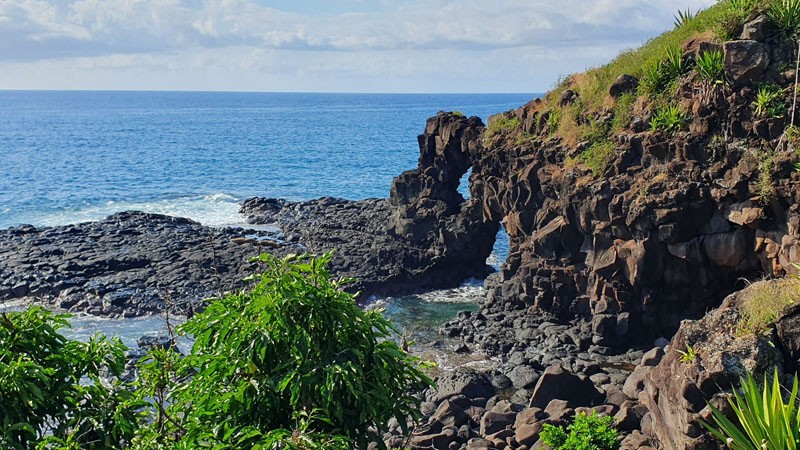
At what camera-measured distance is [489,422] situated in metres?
24.2

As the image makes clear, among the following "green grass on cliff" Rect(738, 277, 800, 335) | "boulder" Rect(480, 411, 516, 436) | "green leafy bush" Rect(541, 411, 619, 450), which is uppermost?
"green grass on cliff" Rect(738, 277, 800, 335)

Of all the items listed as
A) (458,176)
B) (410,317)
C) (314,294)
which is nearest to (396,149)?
(458,176)

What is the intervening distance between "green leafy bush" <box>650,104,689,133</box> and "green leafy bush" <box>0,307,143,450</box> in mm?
25018

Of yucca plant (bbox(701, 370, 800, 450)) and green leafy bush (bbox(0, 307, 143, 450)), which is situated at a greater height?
green leafy bush (bbox(0, 307, 143, 450))

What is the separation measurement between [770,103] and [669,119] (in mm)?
3719

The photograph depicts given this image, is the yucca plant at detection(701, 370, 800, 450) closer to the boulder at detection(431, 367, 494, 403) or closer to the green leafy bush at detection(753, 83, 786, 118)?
the boulder at detection(431, 367, 494, 403)

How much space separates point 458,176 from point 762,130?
21.3m

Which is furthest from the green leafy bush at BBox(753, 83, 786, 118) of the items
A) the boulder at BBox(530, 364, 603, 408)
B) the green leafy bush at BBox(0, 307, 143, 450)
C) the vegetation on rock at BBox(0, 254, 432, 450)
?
the green leafy bush at BBox(0, 307, 143, 450)

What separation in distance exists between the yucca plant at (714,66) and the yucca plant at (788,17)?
234 cm

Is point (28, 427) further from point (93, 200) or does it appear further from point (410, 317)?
point (93, 200)

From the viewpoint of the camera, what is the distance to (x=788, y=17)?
2914cm

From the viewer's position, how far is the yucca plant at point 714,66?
98.3ft

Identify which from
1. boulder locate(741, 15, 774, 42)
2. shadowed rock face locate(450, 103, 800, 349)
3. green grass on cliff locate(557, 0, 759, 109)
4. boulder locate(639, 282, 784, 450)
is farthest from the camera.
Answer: green grass on cliff locate(557, 0, 759, 109)

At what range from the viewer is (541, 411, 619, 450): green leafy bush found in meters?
19.1
